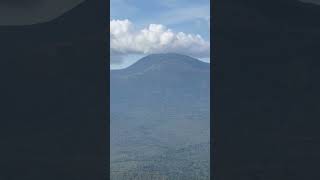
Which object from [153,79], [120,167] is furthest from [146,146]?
[153,79]
